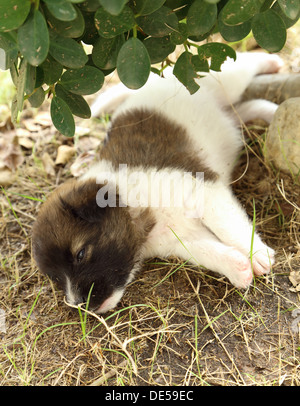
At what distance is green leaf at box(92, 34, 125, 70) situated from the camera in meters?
2.37

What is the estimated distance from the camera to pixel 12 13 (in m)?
1.88

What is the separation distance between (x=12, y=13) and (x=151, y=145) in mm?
1638

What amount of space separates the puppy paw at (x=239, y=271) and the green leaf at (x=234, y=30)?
1282 millimetres

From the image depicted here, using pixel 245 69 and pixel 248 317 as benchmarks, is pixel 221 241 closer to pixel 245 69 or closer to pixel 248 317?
pixel 248 317

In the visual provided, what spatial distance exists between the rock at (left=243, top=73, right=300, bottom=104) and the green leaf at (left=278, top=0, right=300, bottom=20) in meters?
1.86

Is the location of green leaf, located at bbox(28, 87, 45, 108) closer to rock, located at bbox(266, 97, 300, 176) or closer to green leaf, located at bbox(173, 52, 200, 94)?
green leaf, located at bbox(173, 52, 200, 94)

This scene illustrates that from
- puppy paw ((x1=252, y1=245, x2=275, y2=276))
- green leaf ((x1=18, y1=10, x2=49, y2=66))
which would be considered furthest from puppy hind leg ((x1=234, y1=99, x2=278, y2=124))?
green leaf ((x1=18, y1=10, x2=49, y2=66))

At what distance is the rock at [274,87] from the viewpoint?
3953mm

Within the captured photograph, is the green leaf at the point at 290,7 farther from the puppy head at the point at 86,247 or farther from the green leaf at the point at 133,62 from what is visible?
the puppy head at the point at 86,247

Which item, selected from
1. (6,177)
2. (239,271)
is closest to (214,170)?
(239,271)

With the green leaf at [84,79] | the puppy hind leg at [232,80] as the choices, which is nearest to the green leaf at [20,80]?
the green leaf at [84,79]

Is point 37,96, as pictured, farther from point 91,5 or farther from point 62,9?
point 62,9

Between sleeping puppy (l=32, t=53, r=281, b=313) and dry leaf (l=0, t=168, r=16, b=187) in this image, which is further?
dry leaf (l=0, t=168, r=16, b=187)
